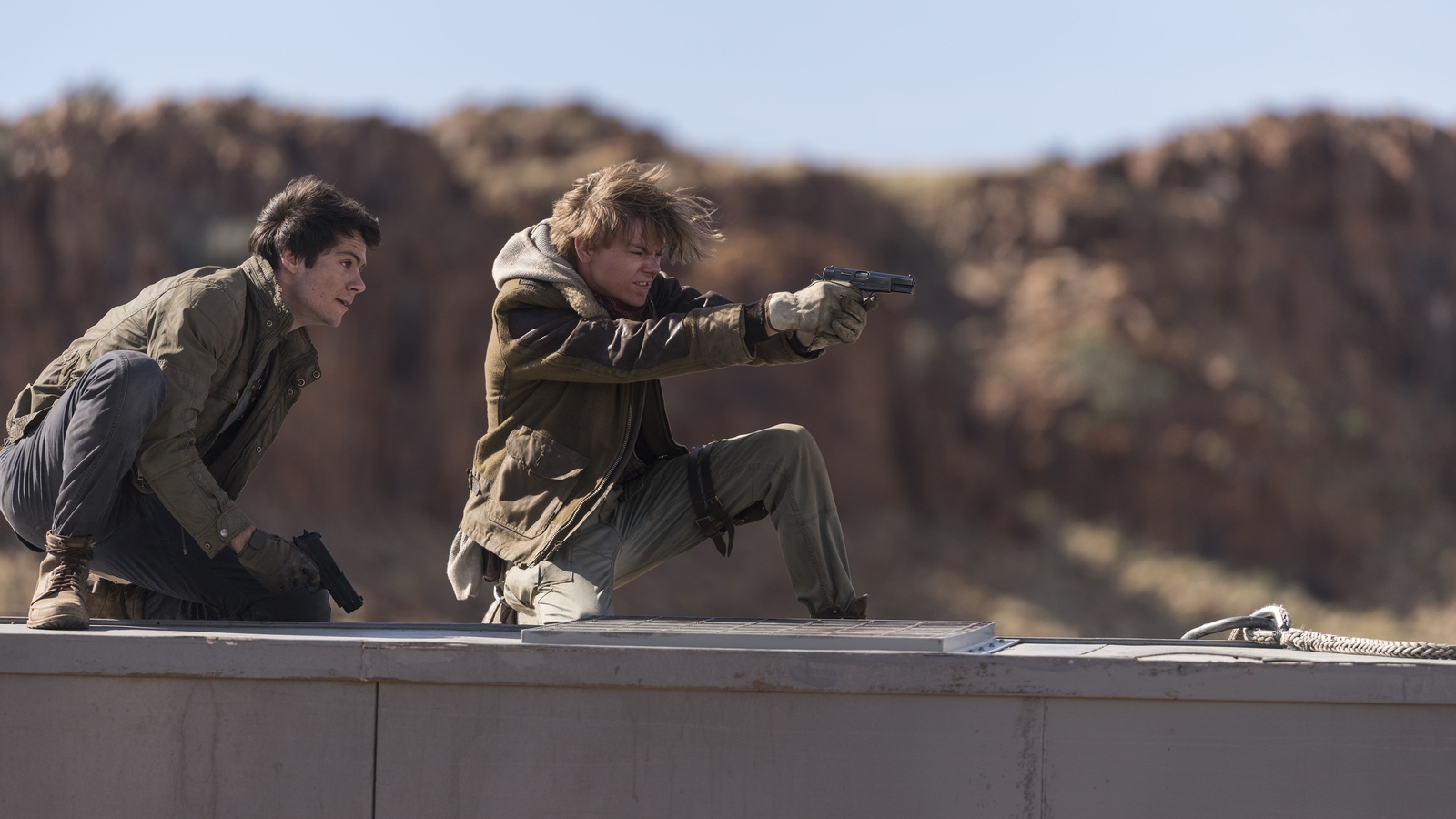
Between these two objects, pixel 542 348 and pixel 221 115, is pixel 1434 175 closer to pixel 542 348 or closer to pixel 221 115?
pixel 221 115

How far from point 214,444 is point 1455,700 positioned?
348cm

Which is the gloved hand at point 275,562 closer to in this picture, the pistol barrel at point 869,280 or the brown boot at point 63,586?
the brown boot at point 63,586

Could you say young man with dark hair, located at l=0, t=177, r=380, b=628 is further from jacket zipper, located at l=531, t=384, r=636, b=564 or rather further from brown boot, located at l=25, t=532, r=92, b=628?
jacket zipper, located at l=531, t=384, r=636, b=564

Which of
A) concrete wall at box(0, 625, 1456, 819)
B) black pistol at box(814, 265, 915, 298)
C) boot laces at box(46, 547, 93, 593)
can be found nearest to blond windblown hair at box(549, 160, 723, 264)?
black pistol at box(814, 265, 915, 298)

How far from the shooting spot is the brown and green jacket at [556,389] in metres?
3.95

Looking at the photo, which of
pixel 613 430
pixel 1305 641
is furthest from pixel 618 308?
pixel 1305 641

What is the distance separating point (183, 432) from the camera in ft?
12.7

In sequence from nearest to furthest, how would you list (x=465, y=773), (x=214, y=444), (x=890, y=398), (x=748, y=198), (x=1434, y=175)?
(x=465, y=773) → (x=214, y=444) → (x=890, y=398) → (x=748, y=198) → (x=1434, y=175)

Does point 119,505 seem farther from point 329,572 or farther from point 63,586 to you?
point 329,572

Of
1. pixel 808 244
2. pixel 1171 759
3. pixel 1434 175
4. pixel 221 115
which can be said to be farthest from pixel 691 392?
pixel 1171 759

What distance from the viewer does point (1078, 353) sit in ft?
72.7

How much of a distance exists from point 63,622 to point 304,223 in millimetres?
1362

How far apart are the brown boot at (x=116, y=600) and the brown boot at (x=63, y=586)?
53cm

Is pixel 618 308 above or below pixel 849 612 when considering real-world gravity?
above
